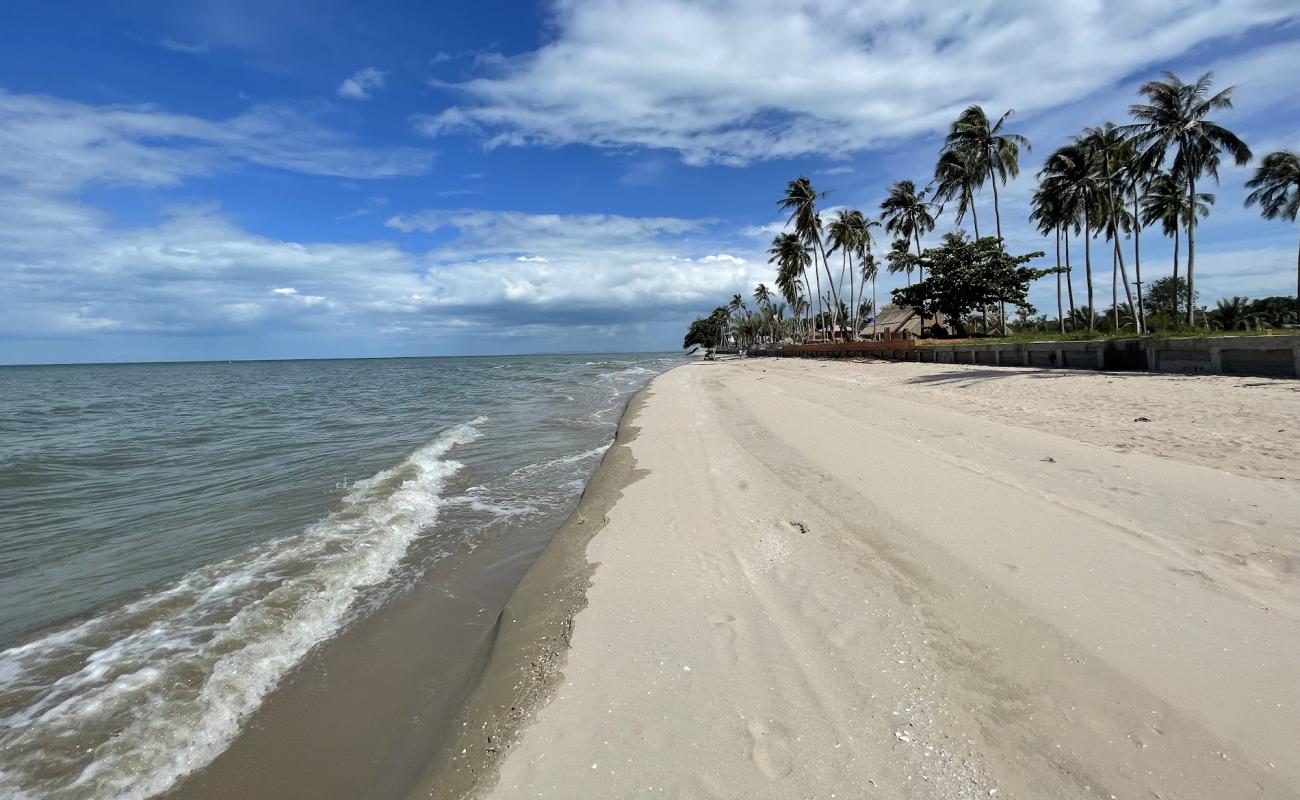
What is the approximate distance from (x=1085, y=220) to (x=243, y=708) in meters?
45.5

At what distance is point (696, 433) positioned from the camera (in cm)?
1241

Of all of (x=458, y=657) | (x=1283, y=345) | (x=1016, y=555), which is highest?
(x=1283, y=345)

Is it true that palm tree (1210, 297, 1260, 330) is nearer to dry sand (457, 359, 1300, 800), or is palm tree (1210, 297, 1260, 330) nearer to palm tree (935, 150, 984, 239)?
palm tree (935, 150, 984, 239)

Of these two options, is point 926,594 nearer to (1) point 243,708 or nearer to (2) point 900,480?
(2) point 900,480

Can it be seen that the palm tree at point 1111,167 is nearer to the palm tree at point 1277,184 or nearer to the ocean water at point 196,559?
the palm tree at point 1277,184

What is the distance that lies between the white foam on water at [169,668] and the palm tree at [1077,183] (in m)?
41.8

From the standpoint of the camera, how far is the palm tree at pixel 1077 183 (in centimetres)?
3403

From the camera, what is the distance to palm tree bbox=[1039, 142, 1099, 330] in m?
34.0

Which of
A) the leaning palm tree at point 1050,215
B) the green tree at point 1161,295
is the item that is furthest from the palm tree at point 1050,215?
the green tree at point 1161,295

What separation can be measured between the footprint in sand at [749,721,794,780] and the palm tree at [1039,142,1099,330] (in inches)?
1616

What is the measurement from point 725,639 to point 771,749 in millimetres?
1081

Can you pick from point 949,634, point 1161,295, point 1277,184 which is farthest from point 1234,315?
point 949,634

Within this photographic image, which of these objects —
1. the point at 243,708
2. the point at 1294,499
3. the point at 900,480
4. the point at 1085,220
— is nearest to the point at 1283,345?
the point at 1294,499

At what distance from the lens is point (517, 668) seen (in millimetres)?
3826
